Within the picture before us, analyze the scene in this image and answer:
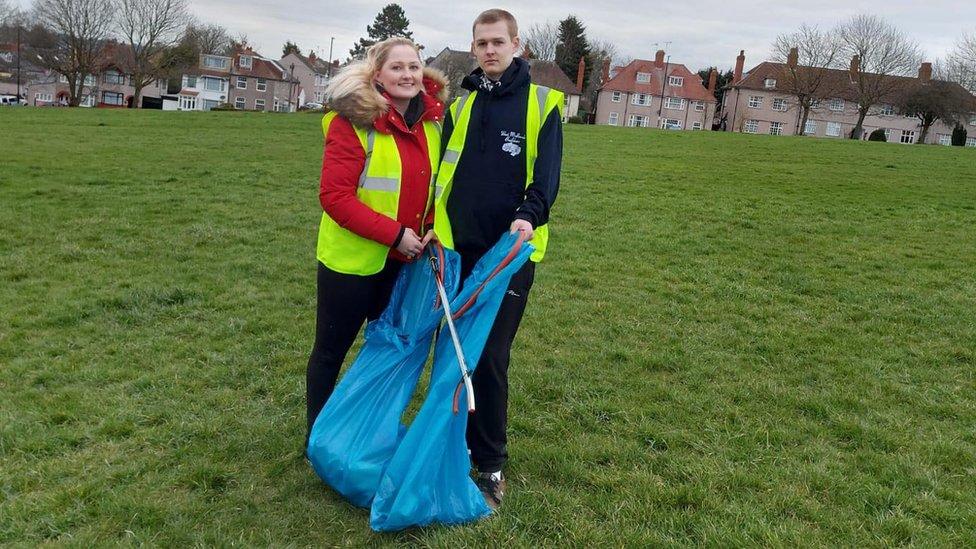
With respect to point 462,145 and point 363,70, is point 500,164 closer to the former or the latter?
point 462,145

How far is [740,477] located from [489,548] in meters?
1.42

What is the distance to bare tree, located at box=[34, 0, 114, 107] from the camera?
53.1 m

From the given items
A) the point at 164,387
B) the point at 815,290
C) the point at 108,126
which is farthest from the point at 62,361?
the point at 108,126

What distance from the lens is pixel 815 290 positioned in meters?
7.45

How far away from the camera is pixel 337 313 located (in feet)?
10.8

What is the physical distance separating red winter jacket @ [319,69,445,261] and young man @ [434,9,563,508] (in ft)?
0.52

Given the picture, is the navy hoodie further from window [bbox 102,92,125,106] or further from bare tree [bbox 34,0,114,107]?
window [bbox 102,92,125,106]

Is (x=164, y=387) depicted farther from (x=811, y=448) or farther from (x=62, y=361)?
(x=811, y=448)

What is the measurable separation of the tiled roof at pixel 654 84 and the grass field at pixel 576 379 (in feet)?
191

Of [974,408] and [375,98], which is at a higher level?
[375,98]

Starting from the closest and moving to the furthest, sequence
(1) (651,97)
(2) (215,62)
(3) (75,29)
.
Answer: (3) (75,29) < (1) (651,97) < (2) (215,62)

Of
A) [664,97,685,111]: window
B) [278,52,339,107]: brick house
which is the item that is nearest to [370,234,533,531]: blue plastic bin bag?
[664,97,685,111]: window

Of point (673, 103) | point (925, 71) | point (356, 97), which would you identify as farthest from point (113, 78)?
point (356, 97)

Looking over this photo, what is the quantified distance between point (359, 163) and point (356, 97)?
28 centimetres
